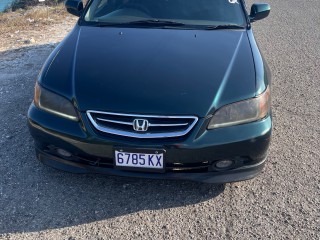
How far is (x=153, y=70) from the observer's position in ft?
9.50

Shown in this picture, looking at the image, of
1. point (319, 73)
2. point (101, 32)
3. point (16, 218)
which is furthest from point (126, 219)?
point (319, 73)

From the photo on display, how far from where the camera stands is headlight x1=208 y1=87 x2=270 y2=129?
2574mm

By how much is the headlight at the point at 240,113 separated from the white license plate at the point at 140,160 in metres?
0.41

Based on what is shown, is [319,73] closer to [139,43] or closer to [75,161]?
[139,43]

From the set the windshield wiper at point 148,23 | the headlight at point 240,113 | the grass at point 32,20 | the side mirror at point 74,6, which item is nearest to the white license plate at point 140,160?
the headlight at point 240,113

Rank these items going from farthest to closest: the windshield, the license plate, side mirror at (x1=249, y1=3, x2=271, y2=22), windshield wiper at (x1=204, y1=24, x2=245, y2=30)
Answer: side mirror at (x1=249, y1=3, x2=271, y2=22)
the windshield
windshield wiper at (x1=204, y1=24, x2=245, y2=30)
the license plate

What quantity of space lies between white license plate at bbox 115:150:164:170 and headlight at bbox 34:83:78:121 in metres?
0.41

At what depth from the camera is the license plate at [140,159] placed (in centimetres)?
253

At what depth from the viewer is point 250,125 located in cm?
263

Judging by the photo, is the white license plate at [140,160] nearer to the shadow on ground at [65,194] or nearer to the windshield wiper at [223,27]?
the shadow on ground at [65,194]

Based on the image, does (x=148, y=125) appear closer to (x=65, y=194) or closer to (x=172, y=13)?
(x=65, y=194)

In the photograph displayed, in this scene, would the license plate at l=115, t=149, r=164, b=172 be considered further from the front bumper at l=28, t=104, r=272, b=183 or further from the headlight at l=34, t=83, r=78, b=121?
the headlight at l=34, t=83, r=78, b=121

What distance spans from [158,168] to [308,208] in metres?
1.17

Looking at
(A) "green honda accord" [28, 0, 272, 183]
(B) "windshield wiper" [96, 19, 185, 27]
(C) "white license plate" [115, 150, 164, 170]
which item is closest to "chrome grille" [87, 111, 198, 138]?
(A) "green honda accord" [28, 0, 272, 183]
